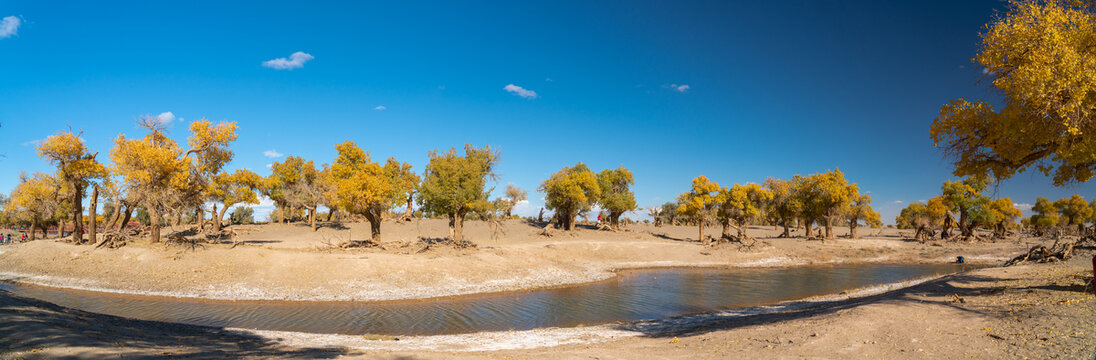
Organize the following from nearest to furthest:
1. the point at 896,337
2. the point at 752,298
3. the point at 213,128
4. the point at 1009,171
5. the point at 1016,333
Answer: the point at 1016,333
the point at 896,337
the point at 1009,171
the point at 752,298
the point at 213,128

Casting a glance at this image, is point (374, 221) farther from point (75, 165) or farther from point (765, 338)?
point (765, 338)

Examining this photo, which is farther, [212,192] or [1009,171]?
[212,192]

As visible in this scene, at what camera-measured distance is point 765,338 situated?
Answer: 10.0 meters

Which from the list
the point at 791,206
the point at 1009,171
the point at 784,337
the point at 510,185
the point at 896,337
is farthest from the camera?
the point at 510,185

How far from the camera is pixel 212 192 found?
1066 inches

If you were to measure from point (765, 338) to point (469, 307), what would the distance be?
11.9 m

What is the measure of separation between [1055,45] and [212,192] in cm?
3735

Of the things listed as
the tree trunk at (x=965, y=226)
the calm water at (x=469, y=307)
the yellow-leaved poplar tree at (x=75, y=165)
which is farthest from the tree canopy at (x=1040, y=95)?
the tree trunk at (x=965, y=226)

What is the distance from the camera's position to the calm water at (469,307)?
15.1m

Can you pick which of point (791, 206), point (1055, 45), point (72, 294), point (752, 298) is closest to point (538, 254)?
point (752, 298)

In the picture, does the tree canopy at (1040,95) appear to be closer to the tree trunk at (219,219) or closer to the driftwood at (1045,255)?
the driftwood at (1045,255)

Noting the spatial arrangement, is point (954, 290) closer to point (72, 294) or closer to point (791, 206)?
point (72, 294)

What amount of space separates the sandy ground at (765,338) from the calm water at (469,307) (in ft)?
10.0

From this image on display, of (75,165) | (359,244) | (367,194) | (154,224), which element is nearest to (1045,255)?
(367,194)
